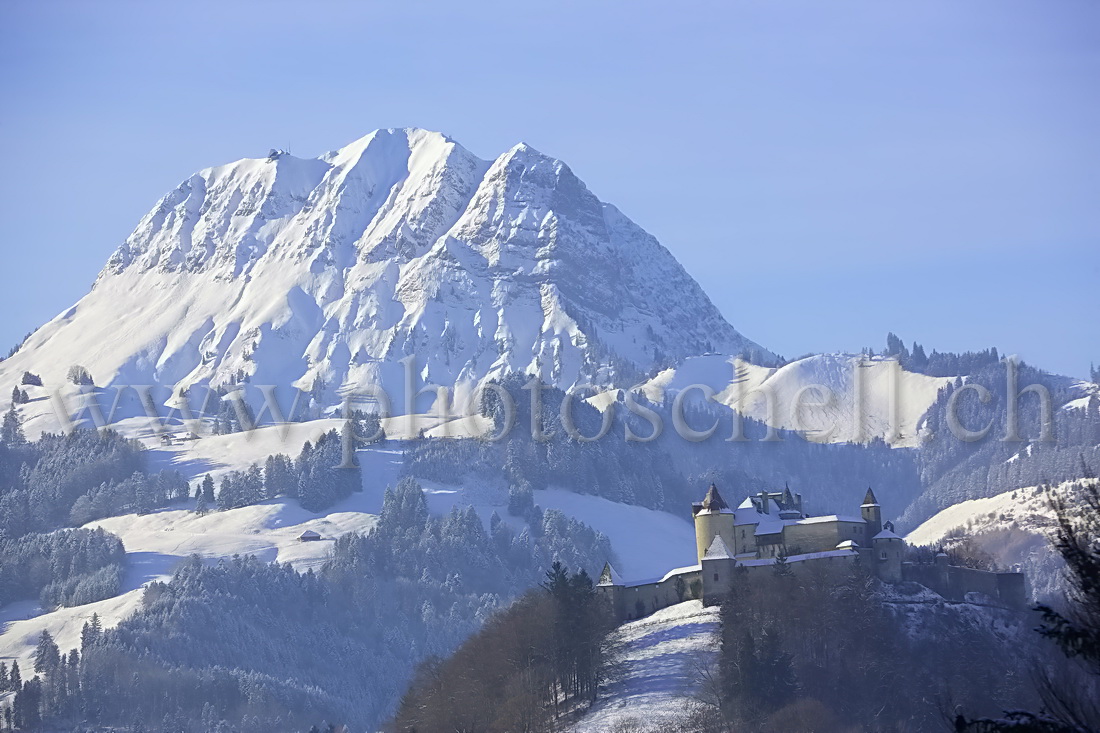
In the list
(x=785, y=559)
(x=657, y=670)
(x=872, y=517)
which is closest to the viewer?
(x=657, y=670)

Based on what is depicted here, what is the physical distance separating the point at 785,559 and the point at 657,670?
16226 mm

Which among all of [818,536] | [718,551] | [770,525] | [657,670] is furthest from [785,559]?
[657,670]

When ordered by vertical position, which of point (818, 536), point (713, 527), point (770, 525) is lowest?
point (818, 536)

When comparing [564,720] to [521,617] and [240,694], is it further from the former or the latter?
[240,694]

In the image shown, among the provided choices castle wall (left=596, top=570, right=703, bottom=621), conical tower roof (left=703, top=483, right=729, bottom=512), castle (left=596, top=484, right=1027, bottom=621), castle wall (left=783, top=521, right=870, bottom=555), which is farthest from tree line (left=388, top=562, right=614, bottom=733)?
castle wall (left=783, top=521, right=870, bottom=555)

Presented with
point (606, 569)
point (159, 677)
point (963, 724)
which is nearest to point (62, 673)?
point (159, 677)

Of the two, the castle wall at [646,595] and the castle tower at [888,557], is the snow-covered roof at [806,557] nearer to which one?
the castle tower at [888,557]

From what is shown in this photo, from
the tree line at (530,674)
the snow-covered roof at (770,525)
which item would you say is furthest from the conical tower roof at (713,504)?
the tree line at (530,674)

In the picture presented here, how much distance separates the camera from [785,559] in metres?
119

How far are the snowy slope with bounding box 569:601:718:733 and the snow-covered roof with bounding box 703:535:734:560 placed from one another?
338 cm

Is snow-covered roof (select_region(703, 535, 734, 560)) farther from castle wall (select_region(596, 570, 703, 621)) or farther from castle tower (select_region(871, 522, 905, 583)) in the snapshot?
castle tower (select_region(871, 522, 905, 583))

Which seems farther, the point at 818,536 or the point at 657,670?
the point at 818,536

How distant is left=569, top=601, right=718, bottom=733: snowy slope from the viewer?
99.3 meters

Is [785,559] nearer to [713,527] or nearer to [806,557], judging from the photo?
[806,557]
